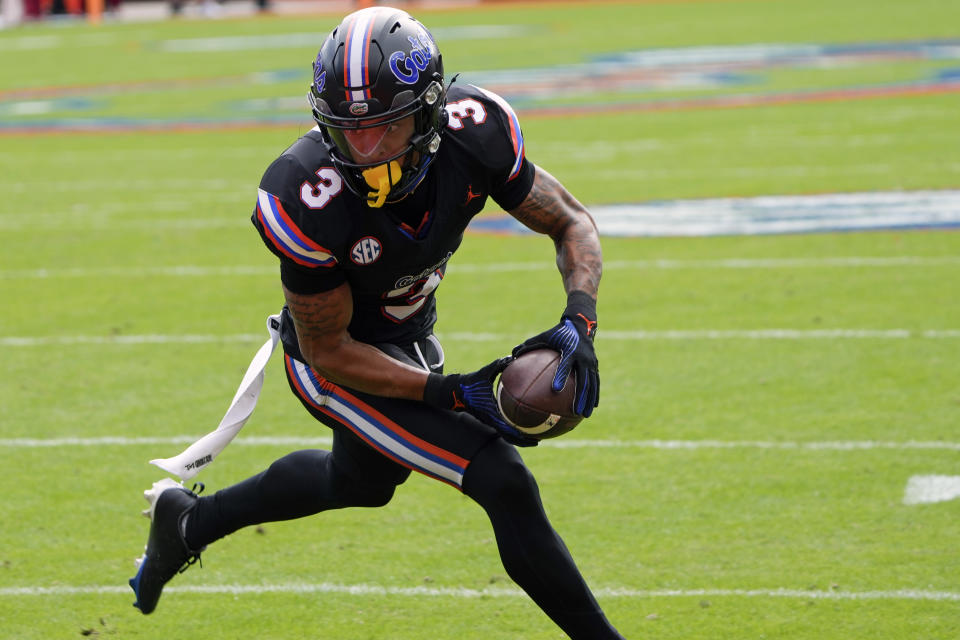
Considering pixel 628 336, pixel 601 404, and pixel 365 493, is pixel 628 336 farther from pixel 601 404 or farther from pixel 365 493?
pixel 365 493

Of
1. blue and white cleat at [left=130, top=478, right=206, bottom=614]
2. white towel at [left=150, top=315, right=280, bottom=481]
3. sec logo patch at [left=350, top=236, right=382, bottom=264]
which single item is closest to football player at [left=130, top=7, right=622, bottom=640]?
sec logo patch at [left=350, top=236, right=382, bottom=264]

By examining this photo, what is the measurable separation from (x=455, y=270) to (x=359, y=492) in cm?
511

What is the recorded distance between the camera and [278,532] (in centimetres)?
495

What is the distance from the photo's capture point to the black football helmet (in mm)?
3402

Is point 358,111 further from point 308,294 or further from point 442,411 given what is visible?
point 442,411

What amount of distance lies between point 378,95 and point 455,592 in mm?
1776

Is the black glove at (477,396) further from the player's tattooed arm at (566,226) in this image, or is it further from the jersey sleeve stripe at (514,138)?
the jersey sleeve stripe at (514,138)

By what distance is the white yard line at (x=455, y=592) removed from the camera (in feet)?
13.6

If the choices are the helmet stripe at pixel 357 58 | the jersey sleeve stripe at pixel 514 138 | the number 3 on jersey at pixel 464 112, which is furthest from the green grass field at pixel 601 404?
the helmet stripe at pixel 357 58

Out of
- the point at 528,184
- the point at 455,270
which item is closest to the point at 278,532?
the point at 528,184

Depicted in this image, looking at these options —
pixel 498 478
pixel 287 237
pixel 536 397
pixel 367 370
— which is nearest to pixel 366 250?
pixel 287 237

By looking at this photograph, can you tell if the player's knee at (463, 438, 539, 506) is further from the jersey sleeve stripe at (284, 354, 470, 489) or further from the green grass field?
the green grass field

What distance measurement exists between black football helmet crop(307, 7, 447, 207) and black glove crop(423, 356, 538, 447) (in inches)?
20.9

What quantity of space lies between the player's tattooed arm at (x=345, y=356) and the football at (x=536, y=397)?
0.95 ft
